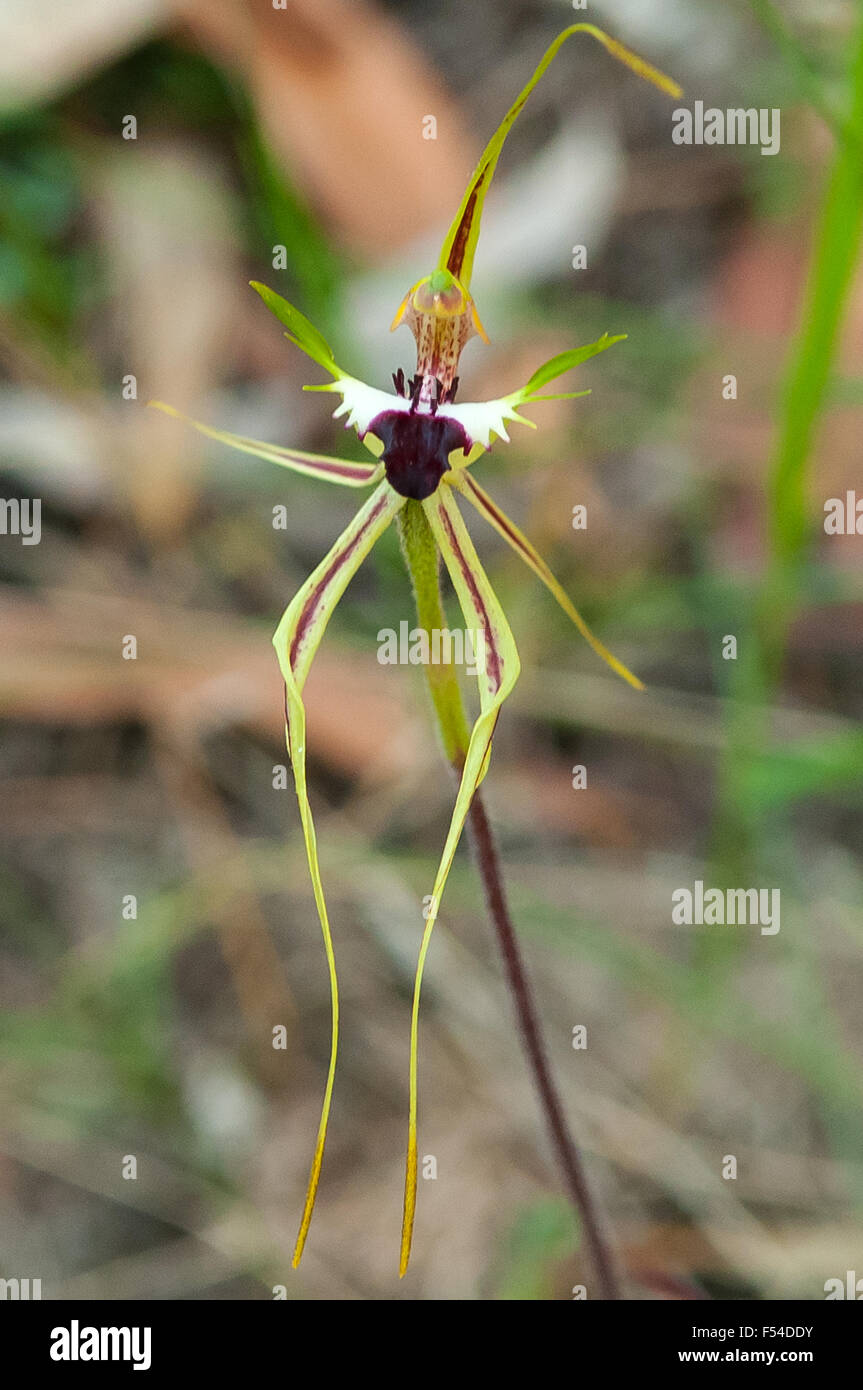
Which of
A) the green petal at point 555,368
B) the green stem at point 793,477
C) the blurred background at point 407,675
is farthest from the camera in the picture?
the blurred background at point 407,675

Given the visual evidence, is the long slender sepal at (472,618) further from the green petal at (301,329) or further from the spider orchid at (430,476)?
the green petal at (301,329)

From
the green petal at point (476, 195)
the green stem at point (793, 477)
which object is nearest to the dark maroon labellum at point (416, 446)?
the green petal at point (476, 195)

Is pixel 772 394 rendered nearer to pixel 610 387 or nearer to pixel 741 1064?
pixel 610 387

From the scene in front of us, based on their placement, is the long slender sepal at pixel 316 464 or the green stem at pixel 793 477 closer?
the long slender sepal at pixel 316 464

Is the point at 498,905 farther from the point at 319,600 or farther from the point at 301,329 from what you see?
the point at 301,329

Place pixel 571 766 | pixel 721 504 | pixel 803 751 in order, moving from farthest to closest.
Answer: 1. pixel 721 504
2. pixel 571 766
3. pixel 803 751

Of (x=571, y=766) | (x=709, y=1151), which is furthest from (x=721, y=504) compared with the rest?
(x=709, y=1151)

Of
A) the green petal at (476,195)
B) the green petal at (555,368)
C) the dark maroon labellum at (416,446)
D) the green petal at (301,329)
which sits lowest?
the dark maroon labellum at (416,446)

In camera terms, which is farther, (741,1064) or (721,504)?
(721,504)

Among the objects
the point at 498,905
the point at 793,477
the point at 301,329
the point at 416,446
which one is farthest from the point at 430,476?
the point at 793,477
